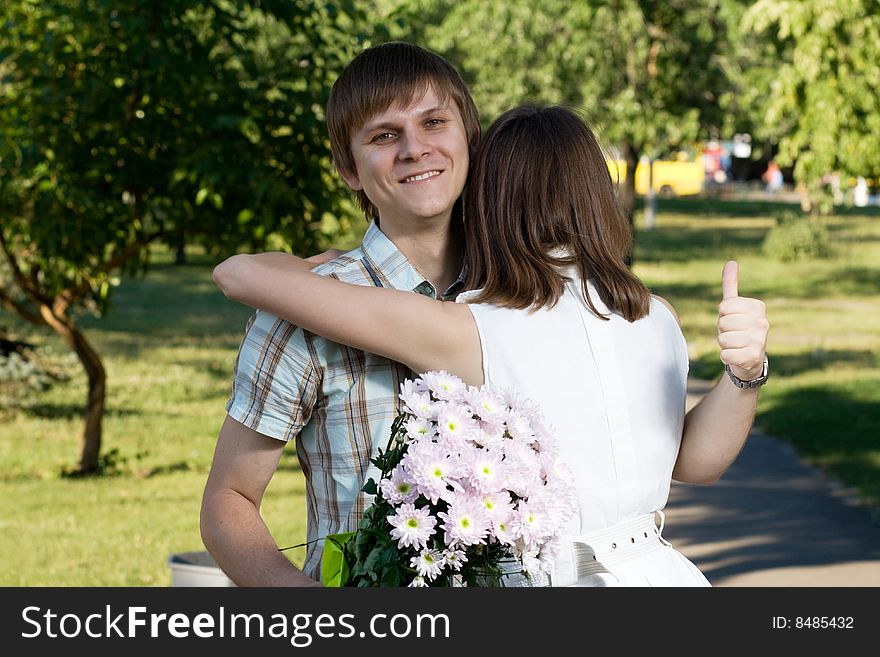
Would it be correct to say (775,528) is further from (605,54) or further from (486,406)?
(605,54)

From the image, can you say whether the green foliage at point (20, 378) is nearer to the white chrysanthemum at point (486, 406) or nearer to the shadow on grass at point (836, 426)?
the shadow on grass at point (836, 426)

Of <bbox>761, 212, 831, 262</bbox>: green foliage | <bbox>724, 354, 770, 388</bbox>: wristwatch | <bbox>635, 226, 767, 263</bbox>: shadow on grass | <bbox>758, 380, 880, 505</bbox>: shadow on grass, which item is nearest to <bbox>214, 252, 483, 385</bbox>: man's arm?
<bbox>724, 354, 770, 388</bbox>: wristwatch

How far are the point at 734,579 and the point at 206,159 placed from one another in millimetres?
3828

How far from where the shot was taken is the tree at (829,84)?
35.5 ft

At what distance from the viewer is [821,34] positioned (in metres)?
11.1

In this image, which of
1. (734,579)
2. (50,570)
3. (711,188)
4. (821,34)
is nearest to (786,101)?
(821,34)

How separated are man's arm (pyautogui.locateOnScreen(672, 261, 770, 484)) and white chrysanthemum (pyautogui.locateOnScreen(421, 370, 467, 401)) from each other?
22.4 inches

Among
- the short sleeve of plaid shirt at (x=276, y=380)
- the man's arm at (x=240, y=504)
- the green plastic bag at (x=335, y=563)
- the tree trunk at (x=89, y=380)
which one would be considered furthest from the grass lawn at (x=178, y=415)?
the green plastic bag at (x=335, y=563)

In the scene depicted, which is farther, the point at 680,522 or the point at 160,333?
the point at 160,333

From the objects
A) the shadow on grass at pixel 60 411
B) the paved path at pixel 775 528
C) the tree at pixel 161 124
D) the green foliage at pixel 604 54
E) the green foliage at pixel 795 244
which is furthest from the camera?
the green foliage at pixel 795 244

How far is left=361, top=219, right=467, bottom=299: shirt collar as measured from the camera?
2.62 meters

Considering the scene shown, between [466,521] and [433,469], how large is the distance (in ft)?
0.32

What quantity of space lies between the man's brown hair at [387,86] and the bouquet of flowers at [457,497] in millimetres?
685
